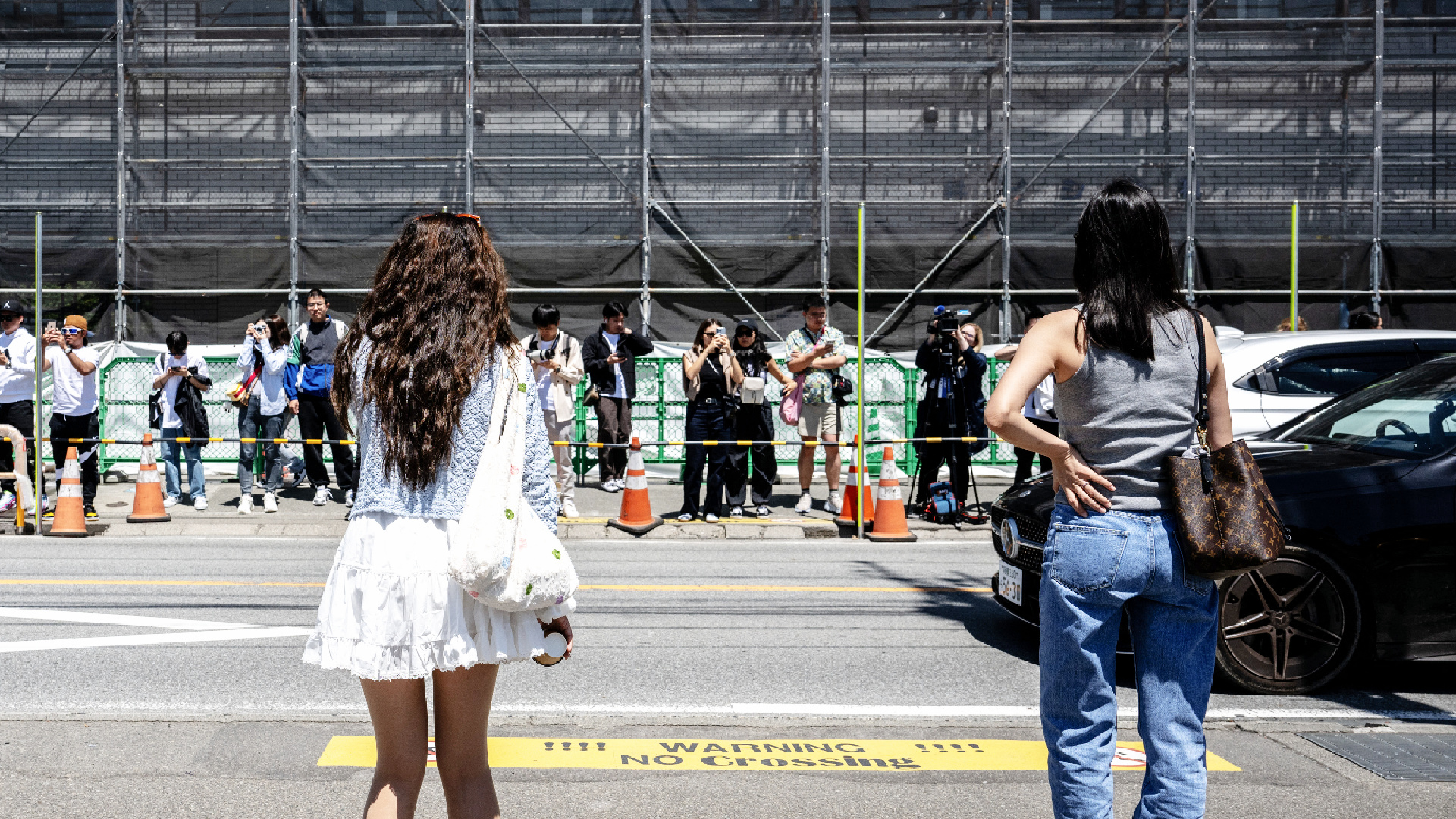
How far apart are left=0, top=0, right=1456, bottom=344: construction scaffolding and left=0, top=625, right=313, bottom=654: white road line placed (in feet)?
34.8

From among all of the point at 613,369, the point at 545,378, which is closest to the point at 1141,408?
the point at 545,378

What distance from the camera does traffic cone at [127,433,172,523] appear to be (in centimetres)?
1210

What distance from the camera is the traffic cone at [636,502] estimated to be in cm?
1166

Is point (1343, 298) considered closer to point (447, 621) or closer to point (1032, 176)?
point (1032, 176)

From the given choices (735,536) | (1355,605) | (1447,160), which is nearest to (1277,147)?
(1447,160)

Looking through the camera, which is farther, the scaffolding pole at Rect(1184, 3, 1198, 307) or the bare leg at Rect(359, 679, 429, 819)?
the scaffolding pole at Rect(1184, 3, 1198, 307)

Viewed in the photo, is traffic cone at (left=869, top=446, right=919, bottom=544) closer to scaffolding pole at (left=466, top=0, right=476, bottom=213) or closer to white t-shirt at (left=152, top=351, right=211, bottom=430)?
white t-shirt at (left=152, top=351, right=211, bottom=430)

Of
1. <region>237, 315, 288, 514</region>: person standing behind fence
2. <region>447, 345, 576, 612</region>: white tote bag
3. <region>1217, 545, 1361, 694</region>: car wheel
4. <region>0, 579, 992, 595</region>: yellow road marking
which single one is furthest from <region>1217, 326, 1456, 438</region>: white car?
<region>237, 315, 288, 514</region>: person standing behind fence

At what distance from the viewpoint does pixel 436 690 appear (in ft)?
10.1

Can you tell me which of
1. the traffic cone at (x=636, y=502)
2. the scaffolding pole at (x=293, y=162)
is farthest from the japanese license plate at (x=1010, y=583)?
the scaffolding pole at (x=293, y=162)

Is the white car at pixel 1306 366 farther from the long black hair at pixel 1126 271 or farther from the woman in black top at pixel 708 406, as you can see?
the long black hair at pixel 1126 271

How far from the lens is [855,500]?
39.0 feet

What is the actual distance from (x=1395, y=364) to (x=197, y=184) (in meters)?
14.6

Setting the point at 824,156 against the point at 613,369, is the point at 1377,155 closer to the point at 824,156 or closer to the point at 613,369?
the point at 824,156
